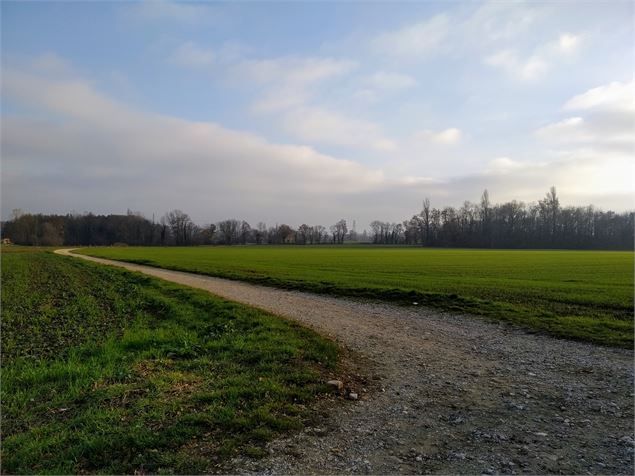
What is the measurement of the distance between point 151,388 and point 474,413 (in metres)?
5.51

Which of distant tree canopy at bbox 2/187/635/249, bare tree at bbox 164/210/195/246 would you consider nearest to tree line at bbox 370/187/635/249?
distant tree canopy at bbox 2/187/635/249

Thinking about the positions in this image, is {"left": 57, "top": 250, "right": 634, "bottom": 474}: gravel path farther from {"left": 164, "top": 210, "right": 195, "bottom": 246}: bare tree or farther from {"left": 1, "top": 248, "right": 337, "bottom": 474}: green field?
{"left": 164, "top": 210, "right": 195, "bottom": 246}: bare tree

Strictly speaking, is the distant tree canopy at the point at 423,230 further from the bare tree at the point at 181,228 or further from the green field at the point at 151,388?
the green field at the point at 151,388

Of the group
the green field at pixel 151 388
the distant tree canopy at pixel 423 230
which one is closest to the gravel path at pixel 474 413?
the green field at pixel 151 388

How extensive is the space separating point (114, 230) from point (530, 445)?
586ft

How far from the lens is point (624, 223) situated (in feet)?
425

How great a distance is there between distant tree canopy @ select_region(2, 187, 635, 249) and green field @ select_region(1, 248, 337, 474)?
14480cm

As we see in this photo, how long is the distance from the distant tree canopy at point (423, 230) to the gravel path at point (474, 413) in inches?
5610

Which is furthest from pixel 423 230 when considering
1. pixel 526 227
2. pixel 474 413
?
pixel 474 413

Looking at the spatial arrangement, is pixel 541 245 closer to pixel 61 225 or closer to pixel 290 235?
pixel 290 235

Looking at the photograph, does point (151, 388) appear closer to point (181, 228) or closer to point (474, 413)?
point (474, 413)

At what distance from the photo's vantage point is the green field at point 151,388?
16.8 feet

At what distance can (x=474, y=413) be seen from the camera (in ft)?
20.8

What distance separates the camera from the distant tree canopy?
13250cm
